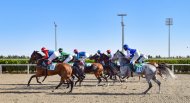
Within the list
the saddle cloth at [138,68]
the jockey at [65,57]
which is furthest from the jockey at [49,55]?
the saddle cloth at [138,68]

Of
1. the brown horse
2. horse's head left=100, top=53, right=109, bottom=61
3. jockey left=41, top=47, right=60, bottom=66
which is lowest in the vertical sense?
the brown horse

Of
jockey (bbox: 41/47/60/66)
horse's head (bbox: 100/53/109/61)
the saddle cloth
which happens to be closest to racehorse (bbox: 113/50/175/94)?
the saddle cloth

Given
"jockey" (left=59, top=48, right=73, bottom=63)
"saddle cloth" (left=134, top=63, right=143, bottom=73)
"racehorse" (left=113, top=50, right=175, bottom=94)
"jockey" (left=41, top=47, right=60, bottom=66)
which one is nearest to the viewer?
"racehorse" (left=113, top=50, right=175, bottom=94)

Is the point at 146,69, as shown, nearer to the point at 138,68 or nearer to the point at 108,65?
the point at 138,68

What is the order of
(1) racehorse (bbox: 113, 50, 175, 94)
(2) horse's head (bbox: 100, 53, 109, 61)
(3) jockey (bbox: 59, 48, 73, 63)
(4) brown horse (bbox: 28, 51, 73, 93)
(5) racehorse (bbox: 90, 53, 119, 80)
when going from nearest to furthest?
(1) racehorse (bbox: 113, 50, 175, 94)
(4) brown horse (bbox: 28, 51, 73, 93)
(3) jockey (bbox: 59, 48, 73, 63)
(5) racehorse (bbox: 90, 53, 119, 80)
(2) horse's head (bbox: 100, 53, 109, 61)

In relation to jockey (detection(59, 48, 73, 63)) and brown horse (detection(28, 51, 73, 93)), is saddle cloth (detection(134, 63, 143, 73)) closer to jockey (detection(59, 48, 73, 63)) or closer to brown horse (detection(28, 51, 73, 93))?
brown horse (detection(28, 51, 73, 93))

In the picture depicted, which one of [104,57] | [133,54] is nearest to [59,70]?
[133,54]

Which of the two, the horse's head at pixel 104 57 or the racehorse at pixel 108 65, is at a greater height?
the horse's head at pixel 104 57

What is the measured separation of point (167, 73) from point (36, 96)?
5566mm

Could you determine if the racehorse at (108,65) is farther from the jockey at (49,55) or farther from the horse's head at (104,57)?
the jockey at (49,55)

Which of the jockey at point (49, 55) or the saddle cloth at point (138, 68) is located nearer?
the saddle cloth at point (138, 68)

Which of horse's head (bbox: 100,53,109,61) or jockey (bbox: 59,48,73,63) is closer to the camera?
jockey (bbox: 59,48,73,63)

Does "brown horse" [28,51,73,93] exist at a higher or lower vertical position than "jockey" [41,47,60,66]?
lower

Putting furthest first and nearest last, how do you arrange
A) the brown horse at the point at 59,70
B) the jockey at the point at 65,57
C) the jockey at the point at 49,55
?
1. the jockey at the point at 65,57
2. the jockey at the point at 49,55
3. the brown horse at the point at 59,70
